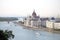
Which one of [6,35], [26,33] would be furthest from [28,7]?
[6,35]

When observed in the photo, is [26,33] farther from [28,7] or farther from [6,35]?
[28,7]

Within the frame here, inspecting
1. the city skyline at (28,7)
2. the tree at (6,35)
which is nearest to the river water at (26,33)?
the tree at (6,35)

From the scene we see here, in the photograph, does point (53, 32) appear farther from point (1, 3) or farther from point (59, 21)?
point (1, 3)

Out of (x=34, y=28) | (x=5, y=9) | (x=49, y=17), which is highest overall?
(x=5, y=9)

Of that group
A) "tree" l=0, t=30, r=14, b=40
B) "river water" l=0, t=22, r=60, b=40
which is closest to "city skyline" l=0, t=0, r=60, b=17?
"river water" l=0, t=22, r=60, b=40

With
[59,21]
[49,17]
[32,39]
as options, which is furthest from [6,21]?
[59,21]

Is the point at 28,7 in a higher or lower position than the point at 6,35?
higher
